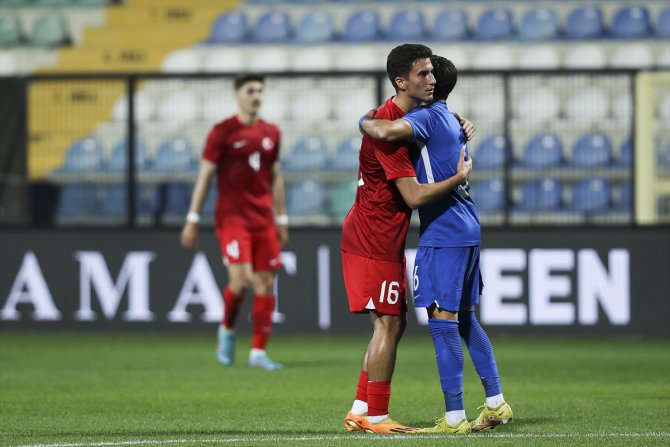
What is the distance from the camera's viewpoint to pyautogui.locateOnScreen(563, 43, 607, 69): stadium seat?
16.9 meters

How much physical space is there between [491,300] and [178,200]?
3.41 metres

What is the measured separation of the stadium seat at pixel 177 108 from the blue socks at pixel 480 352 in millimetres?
7457

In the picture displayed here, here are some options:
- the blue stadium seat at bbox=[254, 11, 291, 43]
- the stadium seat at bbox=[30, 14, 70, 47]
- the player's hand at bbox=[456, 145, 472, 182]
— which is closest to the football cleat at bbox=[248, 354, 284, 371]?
the player's hand at bbox=[456, 145, 472, 182]

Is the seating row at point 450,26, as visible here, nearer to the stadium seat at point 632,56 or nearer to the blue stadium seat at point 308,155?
the stadium seat at point 632,56

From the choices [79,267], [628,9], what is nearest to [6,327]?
[79,267]

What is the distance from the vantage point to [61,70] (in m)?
18.6

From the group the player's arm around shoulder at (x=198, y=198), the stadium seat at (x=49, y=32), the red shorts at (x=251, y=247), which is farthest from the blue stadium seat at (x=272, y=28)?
the red shorts at (x=251, y=247)

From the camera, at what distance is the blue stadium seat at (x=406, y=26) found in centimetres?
1758

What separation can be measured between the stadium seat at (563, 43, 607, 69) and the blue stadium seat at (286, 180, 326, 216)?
4.76m

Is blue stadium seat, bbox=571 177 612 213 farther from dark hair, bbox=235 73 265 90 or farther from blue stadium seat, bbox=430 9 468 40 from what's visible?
blue stadium seat, bbox=430 9 468 40

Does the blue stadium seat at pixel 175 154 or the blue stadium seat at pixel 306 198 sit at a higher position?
the blue stadium seat at pixel 175 154

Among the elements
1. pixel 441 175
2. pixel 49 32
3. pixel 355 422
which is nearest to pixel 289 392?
pixel 355 422

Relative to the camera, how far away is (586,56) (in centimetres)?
1695

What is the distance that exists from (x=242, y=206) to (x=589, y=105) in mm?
4252
